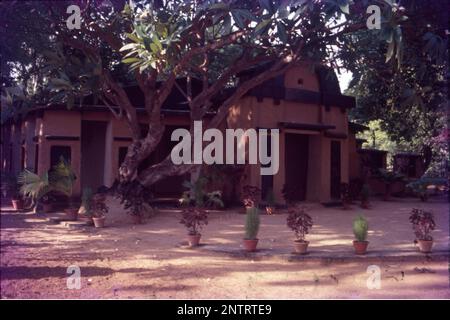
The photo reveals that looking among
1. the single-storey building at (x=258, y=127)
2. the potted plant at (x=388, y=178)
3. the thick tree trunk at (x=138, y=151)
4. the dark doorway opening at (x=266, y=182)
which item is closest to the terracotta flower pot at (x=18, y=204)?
the single-storey building at (x=258, y=127)

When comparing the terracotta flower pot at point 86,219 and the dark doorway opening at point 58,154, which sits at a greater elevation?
the dark doorway opening at point 58,154

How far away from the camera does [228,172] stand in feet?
48.4

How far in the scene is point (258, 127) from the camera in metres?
15.2

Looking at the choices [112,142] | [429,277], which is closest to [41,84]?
[112,142]

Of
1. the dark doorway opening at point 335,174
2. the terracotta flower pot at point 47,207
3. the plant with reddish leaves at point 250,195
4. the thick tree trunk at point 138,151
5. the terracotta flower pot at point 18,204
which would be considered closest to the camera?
the thick tree trunk at point 138,151

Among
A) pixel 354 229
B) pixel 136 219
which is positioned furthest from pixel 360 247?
pixel 136 219

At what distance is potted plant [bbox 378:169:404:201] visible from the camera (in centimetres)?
1867

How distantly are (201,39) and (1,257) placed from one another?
6293mm

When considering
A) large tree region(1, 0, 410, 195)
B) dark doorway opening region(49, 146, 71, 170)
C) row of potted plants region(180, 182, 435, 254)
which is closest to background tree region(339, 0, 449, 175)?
large tree region(1, 0, 410, 195)

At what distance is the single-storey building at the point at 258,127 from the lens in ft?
49.7

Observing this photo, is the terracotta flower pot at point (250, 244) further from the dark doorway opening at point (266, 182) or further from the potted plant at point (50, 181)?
the dark doorway opening at point (266, 182)

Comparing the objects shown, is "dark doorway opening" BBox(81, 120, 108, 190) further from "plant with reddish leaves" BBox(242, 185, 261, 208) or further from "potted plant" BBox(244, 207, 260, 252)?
"potted plant" BBox(244, 207, 260, 252)

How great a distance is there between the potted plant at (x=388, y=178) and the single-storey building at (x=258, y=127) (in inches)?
72.8

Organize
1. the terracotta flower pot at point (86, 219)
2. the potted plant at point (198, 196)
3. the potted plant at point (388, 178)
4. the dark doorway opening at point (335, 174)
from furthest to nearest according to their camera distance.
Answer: the potted plant at point (388, 178)
the dark doorway opening at point (335, 174)
the potted plant at point (198, 196)
the terracotta flower pot at point (86, 219)
